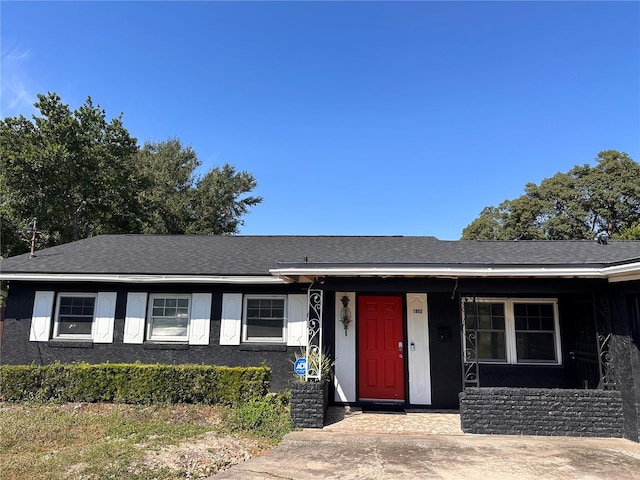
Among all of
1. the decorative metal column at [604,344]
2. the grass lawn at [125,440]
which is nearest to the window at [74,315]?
the grass lawn at [125,440]

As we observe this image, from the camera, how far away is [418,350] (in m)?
8.05

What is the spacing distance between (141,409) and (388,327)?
5.15m

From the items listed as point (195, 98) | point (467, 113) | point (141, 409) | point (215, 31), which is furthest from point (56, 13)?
point (467, 113)

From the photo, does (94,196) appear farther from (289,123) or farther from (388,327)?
(388,327)

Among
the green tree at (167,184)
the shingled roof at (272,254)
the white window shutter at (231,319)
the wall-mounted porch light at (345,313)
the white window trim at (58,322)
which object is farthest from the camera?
the green tree at (167,184)

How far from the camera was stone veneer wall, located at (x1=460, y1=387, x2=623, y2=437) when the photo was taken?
20.0 feet

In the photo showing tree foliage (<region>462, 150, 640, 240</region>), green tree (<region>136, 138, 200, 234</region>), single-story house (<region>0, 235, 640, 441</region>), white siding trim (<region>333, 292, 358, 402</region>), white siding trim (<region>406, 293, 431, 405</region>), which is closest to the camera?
single-story house (<region>0, 235, 640, 441</region>)

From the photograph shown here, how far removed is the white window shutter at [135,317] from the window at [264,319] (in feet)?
7.88

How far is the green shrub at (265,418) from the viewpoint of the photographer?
6.13m

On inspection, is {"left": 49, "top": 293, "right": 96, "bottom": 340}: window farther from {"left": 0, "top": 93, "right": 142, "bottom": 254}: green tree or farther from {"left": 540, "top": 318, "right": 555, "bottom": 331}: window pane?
{"left": 0, "top": 93, "right": 142, "bottom": 254}: green tree

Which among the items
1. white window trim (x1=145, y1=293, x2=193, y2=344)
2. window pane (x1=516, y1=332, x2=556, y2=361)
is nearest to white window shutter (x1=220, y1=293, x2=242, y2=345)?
white window trim (x1=145, y1=293, x2=193, y2=344)

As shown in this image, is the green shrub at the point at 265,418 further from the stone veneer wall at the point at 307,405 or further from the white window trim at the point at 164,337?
the white window trim at the point at 164,337

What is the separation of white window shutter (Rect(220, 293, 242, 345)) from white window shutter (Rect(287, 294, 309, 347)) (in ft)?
3.75

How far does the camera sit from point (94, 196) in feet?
71.5
